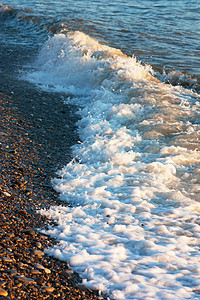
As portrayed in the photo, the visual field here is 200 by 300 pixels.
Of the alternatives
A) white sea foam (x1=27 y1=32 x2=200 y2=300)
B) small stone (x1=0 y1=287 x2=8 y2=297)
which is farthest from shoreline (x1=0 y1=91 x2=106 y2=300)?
white sea foam (x1=27 y1=32 x2=200 y2=300)

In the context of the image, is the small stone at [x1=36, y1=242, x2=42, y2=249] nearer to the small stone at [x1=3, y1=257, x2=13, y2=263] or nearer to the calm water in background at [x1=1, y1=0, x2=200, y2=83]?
the small stone at [x1=3, y1=257, x2=13, y2=263]

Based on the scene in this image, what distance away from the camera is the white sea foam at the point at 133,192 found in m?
3.60

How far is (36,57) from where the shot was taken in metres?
13.5

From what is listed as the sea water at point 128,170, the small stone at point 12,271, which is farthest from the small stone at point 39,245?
the small stone at point 12,271

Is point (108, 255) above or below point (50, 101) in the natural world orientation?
below

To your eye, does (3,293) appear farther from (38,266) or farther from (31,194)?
(31,194)

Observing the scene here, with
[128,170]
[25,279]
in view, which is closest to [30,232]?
[25,279]

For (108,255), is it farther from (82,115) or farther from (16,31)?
(16,31)

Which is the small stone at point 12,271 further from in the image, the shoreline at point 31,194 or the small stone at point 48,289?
the small stone at point 48,289

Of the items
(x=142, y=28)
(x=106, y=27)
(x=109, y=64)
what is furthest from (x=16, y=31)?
(x=109, y=64)

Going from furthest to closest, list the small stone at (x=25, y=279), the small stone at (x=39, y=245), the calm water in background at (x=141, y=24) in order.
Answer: the calm water in background at (x=141, y=24) < the small stone at (x=39, y=245) < the small stone at (x=25, y=279)

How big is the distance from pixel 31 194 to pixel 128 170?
1678 millimetres

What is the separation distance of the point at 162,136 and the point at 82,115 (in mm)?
2434

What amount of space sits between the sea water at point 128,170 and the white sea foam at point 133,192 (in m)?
0.01
